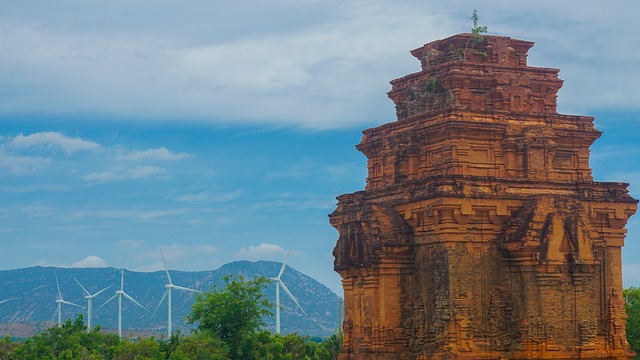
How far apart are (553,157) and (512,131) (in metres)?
1.56

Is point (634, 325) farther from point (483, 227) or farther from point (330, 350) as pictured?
point (330, 350)

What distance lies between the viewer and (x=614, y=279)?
3102cm

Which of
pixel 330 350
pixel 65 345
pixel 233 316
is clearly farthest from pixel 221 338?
pixel 330 350

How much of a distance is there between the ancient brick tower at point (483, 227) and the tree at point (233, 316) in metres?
16.1

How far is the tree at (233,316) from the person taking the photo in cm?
4825

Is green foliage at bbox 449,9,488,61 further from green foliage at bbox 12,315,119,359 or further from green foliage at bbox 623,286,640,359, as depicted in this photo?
green foliage at bbox 12,315,119,359

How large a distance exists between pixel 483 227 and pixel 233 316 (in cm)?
2068

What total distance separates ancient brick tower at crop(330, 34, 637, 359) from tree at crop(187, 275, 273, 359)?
16085mm

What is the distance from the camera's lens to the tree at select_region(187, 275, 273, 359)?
4825cm

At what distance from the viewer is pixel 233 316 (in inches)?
1911

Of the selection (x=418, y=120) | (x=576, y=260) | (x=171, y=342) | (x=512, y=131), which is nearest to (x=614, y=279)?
(x=576, y=260)

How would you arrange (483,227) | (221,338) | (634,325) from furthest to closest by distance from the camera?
1. (221,338)
2. (634,325)
3. (483,227)

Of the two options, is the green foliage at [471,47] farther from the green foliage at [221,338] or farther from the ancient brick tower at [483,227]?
the green foliage at [221,338]

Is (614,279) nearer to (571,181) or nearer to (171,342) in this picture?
(571,181)
